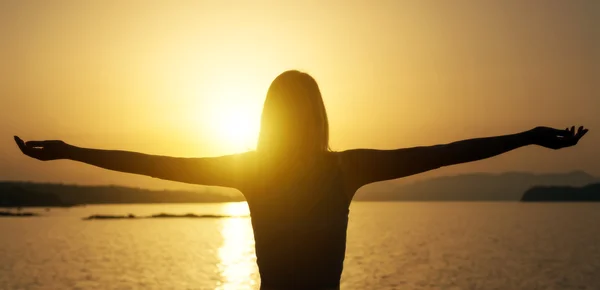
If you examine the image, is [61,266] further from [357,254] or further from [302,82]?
[302,82]

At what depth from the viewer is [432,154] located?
17.5 feet

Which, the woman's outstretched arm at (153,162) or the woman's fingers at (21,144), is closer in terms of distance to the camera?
the woman's outstretched arm at (153,162)

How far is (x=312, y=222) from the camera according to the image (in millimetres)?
5441

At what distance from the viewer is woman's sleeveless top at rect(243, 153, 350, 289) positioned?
213 inches

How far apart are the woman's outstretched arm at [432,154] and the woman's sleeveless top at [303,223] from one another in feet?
0.46

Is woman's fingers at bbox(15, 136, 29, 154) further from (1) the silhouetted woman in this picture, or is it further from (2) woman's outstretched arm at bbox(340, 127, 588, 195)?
(2) woman's outstretched arm at bbox(340, 127, 588, 195)

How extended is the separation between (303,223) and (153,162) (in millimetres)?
1113

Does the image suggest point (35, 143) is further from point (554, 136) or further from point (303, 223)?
point (554, 136)

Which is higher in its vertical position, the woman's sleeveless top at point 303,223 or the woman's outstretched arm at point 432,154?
the woman's outstretched arm at point 432,154

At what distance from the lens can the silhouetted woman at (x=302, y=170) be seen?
5.34 meters

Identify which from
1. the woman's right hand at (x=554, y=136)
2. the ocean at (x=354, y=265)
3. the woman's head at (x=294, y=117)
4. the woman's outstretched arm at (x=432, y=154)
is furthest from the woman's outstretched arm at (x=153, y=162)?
the ocean at (x=354, y=265)

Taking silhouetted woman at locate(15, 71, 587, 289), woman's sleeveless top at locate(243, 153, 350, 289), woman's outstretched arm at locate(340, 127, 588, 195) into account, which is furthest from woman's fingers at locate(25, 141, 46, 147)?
woman's outstretched arm at locate(340, 127, 588, 195)

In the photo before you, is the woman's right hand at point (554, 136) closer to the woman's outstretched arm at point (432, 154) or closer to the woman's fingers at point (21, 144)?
the woman's outstretched arm at point (432, 154)

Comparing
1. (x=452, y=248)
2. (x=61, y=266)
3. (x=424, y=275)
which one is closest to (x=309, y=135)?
(x=424, y=275)
